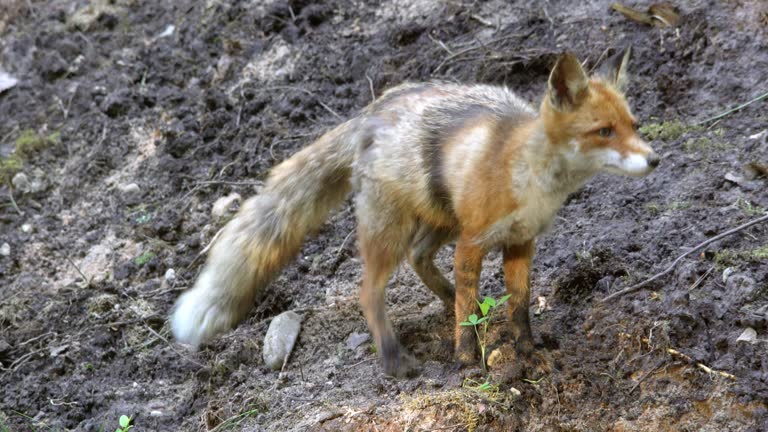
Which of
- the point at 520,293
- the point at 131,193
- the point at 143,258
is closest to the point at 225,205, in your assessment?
the point at 143,258

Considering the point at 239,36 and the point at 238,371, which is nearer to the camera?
the point at 238,371

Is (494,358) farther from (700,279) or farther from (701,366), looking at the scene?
(700,279)

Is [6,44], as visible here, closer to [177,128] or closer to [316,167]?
[177,128]

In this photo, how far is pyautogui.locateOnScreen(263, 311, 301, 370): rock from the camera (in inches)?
226

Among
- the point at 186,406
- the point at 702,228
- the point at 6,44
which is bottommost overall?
the point at 186,406

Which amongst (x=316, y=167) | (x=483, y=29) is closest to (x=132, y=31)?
(x=483, y=29)

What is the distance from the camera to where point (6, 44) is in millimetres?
9570

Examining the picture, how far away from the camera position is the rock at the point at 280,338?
5738mm

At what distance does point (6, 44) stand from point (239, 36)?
9.02ft

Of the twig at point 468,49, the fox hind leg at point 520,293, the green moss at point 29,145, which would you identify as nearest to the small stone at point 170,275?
the green moss at point 29,145

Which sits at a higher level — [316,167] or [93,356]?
[316,167]

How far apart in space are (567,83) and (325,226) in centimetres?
304

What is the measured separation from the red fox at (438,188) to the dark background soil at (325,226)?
1.25 feet

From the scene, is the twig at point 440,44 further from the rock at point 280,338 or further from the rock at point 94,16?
the rock at point 94,16
